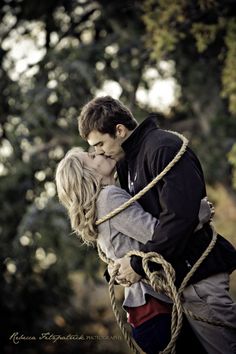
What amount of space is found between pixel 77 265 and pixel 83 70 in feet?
9.65

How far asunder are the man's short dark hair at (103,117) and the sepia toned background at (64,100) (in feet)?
12.9

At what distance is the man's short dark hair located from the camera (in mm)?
2568

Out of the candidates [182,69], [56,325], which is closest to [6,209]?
[56,325]

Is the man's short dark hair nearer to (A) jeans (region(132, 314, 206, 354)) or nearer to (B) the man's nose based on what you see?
(B) the man's nose

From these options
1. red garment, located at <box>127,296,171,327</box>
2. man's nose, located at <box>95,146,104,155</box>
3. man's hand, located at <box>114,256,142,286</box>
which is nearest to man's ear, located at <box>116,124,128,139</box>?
man's nose, located at <box>95,146,104,155</box>

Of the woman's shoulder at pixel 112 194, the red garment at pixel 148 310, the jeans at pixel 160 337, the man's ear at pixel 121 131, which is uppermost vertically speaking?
the man's ear at pixel 121 131

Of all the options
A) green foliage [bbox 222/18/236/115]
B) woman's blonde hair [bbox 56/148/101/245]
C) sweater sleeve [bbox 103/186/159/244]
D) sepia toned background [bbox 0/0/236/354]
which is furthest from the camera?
sepia toned background [bbox 0/0/236/354]

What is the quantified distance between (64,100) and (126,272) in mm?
5286

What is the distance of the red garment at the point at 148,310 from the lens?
2.45 metres

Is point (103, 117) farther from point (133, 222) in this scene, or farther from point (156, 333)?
point (156, 333)

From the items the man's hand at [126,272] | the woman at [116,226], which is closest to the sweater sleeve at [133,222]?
the woman at [116,226]

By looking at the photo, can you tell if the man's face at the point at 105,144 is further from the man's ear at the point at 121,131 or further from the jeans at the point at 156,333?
the jeans at the point at 156,333

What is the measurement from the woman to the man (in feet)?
0.29

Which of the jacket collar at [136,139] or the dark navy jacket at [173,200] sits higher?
the jacket collar at [136,139]
